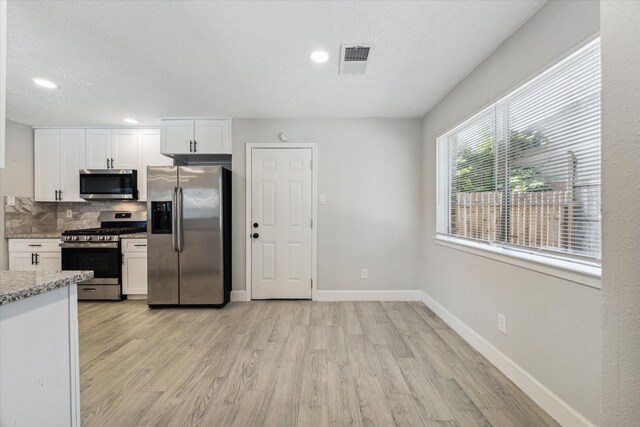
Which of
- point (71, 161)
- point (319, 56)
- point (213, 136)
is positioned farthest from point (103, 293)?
point (319, 56)

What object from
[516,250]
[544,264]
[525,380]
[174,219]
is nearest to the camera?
[544,264]

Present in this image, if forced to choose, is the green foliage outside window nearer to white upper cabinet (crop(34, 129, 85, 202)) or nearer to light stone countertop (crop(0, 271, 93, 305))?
light stone countertop (crop(0, 271, 93, 305))

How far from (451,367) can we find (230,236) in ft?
9.37

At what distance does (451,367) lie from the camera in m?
2.20

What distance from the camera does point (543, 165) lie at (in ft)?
5.88

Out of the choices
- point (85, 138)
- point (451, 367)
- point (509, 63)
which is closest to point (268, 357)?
point (451, 367)

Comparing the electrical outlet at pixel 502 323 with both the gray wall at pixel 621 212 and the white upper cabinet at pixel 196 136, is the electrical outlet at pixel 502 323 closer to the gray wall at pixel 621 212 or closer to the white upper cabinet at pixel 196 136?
the gray wall at pixel 621 212

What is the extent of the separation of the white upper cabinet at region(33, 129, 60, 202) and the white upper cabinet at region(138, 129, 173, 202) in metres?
1.16

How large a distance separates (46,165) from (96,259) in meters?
1.62

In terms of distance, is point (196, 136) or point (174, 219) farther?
point (196, 136)

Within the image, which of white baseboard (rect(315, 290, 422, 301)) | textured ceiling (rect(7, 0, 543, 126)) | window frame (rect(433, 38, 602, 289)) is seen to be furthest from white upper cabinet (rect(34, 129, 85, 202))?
window frame (rect(433, 38, 602, 289))

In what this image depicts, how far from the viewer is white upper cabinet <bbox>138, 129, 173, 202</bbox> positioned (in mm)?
4121

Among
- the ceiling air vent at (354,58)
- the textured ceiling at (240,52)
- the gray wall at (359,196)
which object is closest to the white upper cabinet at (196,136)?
the gray wall at (359,196)

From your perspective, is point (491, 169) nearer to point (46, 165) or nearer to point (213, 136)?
point (213, 136)
